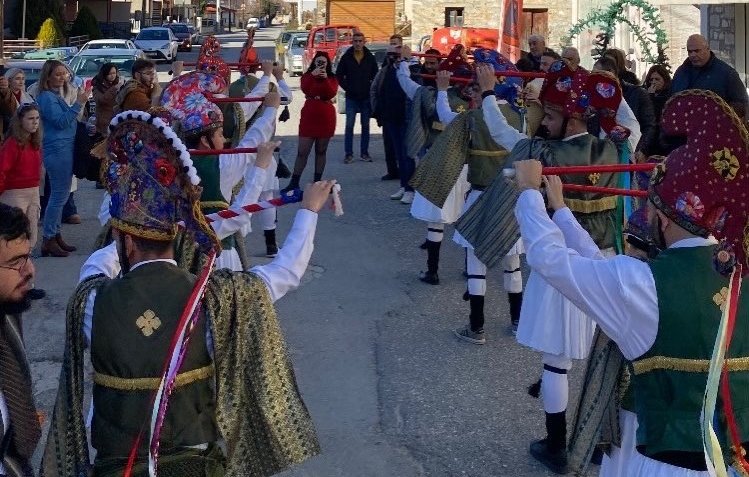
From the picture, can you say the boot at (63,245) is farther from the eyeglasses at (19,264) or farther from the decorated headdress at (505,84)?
the eyeglasses at (19,264)

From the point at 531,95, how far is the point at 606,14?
663cm

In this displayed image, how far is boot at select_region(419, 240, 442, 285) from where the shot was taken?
8.50 meters

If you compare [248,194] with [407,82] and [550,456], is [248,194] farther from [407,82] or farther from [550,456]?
[407,82]

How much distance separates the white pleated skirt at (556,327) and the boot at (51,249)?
5.61 m

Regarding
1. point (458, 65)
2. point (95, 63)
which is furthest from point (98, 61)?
point (458, 65)

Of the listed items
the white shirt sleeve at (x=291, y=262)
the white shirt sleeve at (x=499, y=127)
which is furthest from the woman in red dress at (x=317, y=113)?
the white shirt sleeve at (x=291, y=262)

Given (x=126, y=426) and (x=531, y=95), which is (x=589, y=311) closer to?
(x=126, y=426)

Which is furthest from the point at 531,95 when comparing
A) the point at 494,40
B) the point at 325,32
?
the point at 325,32

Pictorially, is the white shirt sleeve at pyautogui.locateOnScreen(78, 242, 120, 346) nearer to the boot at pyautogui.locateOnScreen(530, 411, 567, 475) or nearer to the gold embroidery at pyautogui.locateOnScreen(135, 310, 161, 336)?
the gold embroidery at pyautogui.locateOnScreen(135, 310, 161, 336)

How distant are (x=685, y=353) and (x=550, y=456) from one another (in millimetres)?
2317

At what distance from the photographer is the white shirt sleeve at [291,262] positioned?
3.16 m

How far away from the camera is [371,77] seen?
14.2 meters

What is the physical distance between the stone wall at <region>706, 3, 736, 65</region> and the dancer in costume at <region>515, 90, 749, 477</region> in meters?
12.2

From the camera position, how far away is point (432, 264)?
8.54m
